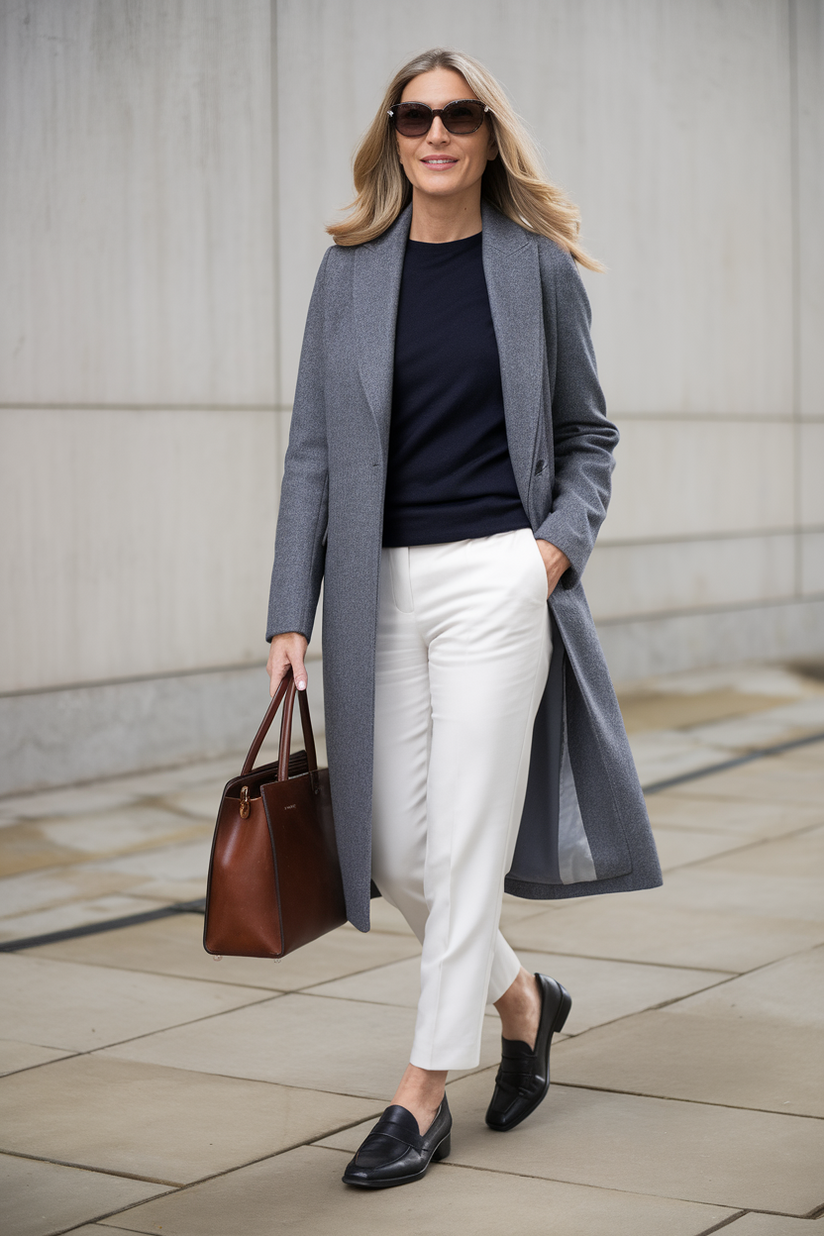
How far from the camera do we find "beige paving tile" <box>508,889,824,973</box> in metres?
4.86

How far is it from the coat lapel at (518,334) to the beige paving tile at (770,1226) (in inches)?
53.3

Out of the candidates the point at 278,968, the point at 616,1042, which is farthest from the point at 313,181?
the point at 616,1042

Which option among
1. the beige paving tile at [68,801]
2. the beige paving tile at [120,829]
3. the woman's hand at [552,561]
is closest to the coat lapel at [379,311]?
the woman's hand at [552,561]

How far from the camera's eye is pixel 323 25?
8.60 meters

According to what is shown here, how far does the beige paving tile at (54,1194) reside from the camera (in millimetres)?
3047

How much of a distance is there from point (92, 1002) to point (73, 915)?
97 cm

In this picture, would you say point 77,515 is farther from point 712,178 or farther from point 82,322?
point 712,178

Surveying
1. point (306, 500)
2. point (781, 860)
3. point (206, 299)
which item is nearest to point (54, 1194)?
point (306, 500)

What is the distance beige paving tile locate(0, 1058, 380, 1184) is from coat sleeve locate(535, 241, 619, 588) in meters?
1.26

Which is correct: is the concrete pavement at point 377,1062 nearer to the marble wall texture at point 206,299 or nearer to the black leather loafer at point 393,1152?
the black leather loafer at point 393,1152

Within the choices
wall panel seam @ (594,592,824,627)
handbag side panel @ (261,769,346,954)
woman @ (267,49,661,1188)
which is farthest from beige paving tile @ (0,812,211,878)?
wall panel seam @ (594,592,824,627)

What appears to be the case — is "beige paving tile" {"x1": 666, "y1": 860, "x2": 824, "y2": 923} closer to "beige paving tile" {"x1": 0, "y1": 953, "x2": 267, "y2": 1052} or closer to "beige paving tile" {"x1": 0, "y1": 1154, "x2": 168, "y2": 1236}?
"beige paving tile" {"x1": 0, "y1": 953, "x2": 267, "y2": 1052}

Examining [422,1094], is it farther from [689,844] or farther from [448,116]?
[689,844]

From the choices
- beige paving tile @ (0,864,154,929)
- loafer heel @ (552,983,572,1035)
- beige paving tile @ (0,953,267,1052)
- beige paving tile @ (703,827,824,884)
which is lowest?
beige paving tile @ (0,953,267,1052)
